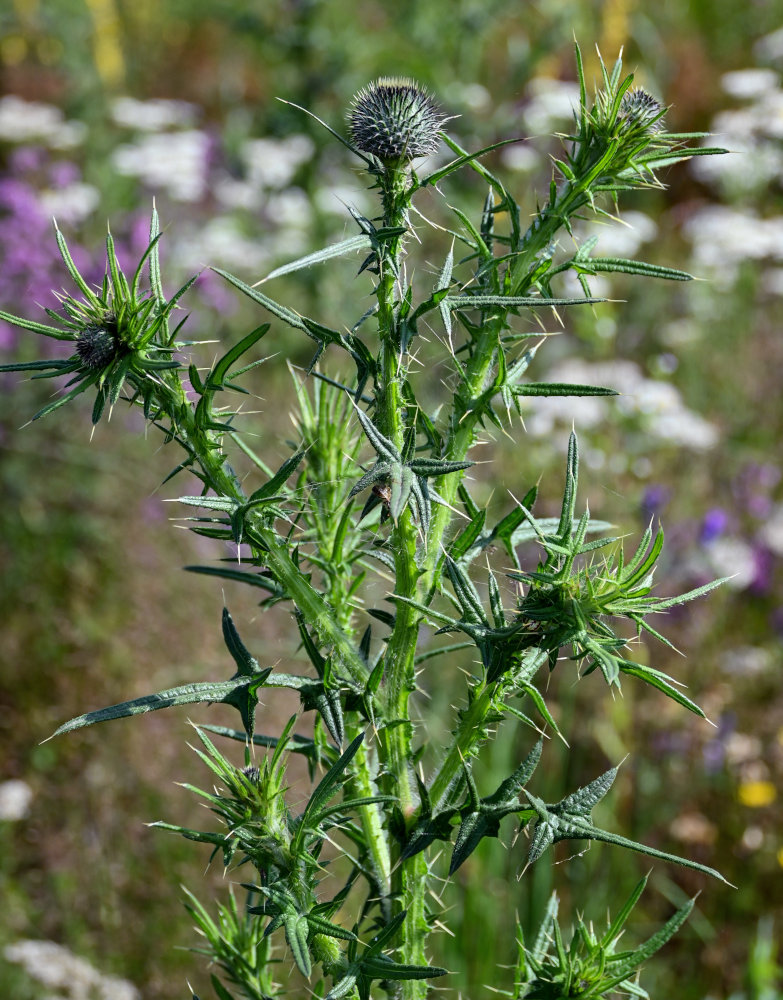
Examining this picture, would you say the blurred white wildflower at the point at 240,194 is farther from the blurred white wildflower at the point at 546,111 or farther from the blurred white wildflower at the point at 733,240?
A: the blurred white wildflower at the point at 733,240

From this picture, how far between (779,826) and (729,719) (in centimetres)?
36

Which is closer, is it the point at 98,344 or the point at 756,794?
the point at 98,344

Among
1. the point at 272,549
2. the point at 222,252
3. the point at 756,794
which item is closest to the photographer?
the point at 272,549

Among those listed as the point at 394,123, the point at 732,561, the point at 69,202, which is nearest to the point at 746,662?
the point at 732,561

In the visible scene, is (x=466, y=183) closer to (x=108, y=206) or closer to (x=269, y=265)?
(x=269, y=265)

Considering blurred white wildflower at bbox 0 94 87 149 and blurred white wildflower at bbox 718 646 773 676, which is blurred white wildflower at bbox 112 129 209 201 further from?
blurred white wildflower at bbox 718 646 773 676

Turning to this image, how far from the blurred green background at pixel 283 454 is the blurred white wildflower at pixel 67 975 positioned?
167 millimetres

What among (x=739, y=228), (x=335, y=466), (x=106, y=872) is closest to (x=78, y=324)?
(x=335, y=466)

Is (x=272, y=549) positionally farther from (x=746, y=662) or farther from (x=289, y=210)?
(x=289, y=210)

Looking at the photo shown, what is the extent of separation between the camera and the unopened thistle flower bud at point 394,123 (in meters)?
0.88

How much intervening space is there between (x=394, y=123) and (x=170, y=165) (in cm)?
512

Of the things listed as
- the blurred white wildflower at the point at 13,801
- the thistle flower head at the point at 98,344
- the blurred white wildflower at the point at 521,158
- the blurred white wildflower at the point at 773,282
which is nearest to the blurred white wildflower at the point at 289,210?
the blurred white wildflower at the point at 521,158

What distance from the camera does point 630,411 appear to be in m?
3.52

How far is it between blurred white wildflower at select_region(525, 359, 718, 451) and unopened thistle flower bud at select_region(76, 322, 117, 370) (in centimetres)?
276
